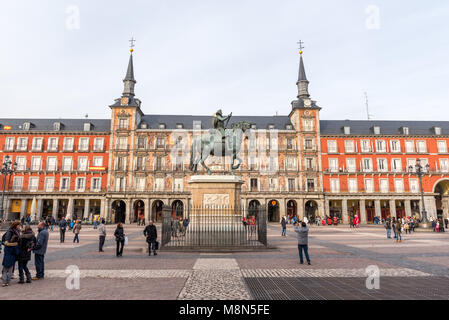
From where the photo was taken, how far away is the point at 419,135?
43.9 meters

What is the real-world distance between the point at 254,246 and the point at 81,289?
7950mm

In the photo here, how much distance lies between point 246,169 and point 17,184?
35.2 metres

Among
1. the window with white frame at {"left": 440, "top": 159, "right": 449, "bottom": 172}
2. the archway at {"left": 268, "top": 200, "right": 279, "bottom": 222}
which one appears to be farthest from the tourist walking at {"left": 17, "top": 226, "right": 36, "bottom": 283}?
the window with white frame at {"left": 440, "top": 159, "right": 449, "bottom": 172}

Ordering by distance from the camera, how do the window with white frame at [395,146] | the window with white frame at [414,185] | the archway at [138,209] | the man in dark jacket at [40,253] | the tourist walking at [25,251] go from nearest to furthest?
the tourist walking at [25,251], the man in dark jacket at [40,253], the window with white frame at [414,185], the archway at [138,209], the window with white frame at [395,146]

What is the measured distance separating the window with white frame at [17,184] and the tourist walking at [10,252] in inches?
1745

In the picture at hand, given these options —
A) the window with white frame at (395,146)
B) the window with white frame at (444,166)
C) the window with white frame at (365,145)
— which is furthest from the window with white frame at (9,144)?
the window with white frame at (444,166)

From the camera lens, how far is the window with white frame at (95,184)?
42.9 meters

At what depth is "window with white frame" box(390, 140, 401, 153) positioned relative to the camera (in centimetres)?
4406

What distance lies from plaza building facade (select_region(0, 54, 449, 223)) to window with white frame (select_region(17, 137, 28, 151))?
14 centimetres

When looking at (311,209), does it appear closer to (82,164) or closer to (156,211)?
(156,211)

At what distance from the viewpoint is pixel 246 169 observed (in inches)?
1714

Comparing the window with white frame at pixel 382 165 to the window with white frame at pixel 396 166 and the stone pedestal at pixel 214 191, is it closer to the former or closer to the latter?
the window with white frame at pixel 396 166

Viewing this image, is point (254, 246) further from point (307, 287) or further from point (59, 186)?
point (59, 186)
